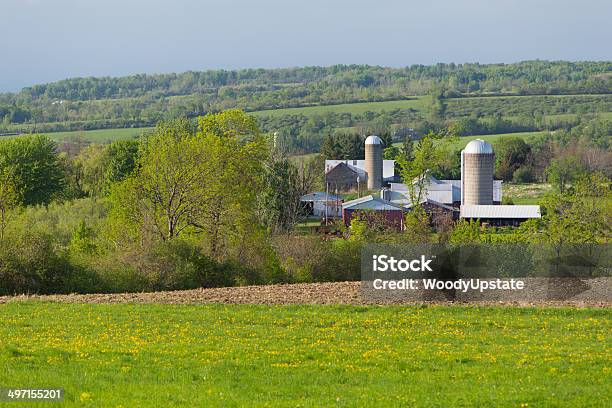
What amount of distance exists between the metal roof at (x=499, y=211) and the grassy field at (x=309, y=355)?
53434 millimetres

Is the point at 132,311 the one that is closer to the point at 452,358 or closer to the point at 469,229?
the point at 452,358

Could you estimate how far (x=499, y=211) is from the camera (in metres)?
79.5

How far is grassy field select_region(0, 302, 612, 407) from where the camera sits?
14.5 meters

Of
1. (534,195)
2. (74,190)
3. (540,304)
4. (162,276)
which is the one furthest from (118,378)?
(534,195)

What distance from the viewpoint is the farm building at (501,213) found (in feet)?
255

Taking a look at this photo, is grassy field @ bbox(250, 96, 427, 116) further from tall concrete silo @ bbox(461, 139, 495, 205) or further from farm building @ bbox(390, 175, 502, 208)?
tall concrete silo @ bbox(461, 139, 495, 205)

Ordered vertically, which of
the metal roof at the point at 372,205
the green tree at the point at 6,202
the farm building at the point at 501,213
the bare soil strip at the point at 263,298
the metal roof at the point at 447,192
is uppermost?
the green tree at the point at 6,202

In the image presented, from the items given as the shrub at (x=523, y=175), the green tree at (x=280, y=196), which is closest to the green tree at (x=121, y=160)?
the green tree at (x=280, y=196)

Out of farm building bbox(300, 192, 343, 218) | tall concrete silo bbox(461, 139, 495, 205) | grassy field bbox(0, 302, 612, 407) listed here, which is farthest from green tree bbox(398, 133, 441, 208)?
grassy field bbox(0, 302, 612, 407)

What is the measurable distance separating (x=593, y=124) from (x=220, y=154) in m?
123

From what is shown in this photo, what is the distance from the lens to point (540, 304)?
87.6 ft

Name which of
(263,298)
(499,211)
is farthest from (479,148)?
(263,298)

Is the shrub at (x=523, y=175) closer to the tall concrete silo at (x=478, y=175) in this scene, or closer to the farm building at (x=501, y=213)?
the tall concrete silo at (x=478, y=175)

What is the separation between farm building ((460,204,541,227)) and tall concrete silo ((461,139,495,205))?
3.67 m
